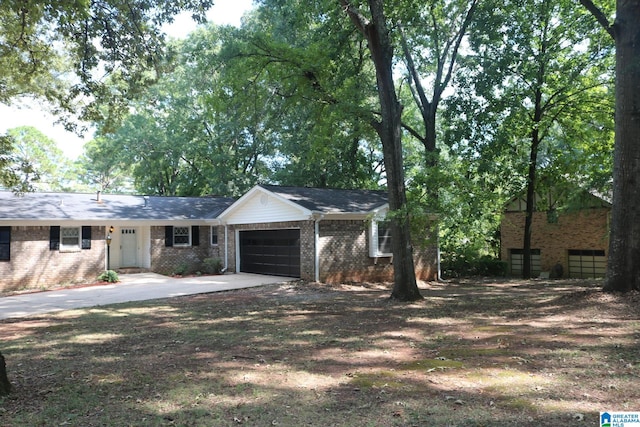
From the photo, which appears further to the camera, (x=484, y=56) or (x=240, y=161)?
(x=240, y=161)

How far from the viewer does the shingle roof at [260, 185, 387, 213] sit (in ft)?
54.8

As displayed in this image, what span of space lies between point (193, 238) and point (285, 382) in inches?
710

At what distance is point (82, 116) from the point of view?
1203 cm

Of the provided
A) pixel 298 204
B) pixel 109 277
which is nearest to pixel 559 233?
pixel 298 204

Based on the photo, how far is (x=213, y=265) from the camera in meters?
21.0

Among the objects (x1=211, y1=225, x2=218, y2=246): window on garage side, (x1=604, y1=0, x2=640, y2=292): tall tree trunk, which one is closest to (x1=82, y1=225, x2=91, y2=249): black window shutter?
(x1=211, y1=225, x2=218, y2=246): window on garage side

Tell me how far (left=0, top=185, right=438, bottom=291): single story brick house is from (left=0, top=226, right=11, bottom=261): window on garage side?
0.03 meters

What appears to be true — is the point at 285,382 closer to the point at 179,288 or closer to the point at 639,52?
the point at 639,52

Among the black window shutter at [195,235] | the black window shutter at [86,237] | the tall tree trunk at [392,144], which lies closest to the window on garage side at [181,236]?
the black window shutter at [195,235]

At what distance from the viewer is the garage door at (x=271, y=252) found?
17.6 meters

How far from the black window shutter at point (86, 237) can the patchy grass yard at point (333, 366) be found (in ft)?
30.4

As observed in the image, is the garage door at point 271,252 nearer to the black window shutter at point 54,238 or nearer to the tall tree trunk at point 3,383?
the black window shutter at point 54,238

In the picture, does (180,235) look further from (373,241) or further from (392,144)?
(392,144)

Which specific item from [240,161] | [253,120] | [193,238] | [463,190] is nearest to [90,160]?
[240,161]
